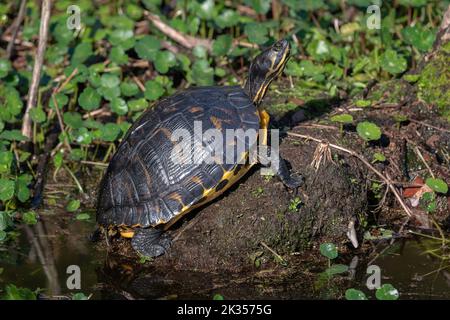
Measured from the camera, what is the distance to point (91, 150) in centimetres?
900

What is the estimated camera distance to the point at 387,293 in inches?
236

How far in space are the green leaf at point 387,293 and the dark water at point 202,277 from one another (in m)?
0.12

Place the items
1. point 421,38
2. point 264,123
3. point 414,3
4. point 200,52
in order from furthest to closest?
point 414,3 → point 200,52 → point 421,38 → point 264,123

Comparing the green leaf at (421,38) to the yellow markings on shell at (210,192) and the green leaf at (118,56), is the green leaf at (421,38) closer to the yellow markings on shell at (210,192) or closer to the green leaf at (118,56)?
the yellow markings on shell at (210,192)

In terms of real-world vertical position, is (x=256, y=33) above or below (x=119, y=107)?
above

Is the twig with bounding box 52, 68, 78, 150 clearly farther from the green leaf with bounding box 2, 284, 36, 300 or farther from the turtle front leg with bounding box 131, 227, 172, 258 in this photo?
the green leaf with bounding box 2, 284, 36, 300

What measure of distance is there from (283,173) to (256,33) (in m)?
3.10

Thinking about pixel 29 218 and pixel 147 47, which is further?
pixel 147 47

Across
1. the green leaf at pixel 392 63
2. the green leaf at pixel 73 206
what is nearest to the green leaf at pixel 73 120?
the green leaf at pixel 73 206

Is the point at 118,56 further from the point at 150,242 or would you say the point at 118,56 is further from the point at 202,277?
the point at 202,277

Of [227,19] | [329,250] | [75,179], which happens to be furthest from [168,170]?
[227,19]

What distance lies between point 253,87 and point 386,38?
9.49 feet

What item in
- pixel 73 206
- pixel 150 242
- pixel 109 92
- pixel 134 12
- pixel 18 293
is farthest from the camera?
pixel 134 12

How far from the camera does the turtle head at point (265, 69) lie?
24.1 feet
